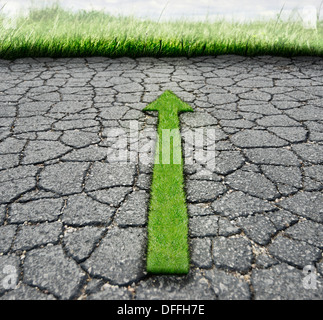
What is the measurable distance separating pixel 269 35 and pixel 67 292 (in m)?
4.88

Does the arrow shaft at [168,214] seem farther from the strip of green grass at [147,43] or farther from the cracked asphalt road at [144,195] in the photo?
the strip of green grass at [147,43]

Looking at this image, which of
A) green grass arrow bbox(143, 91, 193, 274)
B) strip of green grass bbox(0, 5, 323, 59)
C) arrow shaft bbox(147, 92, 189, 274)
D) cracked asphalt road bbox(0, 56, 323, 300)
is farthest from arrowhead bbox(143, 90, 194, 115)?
strip of green grass bbox(0, 5, 323, 59)

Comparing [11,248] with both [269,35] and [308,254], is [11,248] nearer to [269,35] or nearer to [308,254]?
[308,254]

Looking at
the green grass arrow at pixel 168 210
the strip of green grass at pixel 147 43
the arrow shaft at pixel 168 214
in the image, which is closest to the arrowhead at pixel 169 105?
the green grass arrow at pixel 168 210

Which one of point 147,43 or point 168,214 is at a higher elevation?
point 147,43

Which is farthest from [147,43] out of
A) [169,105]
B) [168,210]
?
[168,210]

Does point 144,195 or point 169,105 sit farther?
point 169,105

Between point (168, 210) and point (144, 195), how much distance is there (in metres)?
0.20

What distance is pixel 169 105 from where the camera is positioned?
2.77 meters

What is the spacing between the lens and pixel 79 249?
1290mm

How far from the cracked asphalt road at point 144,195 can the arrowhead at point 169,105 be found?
3.7 inches

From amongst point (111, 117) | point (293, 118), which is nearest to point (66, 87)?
point (111, 117)

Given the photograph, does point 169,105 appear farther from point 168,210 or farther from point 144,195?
point 168,210

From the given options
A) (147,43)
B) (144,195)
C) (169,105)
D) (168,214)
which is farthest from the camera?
(147,43)
